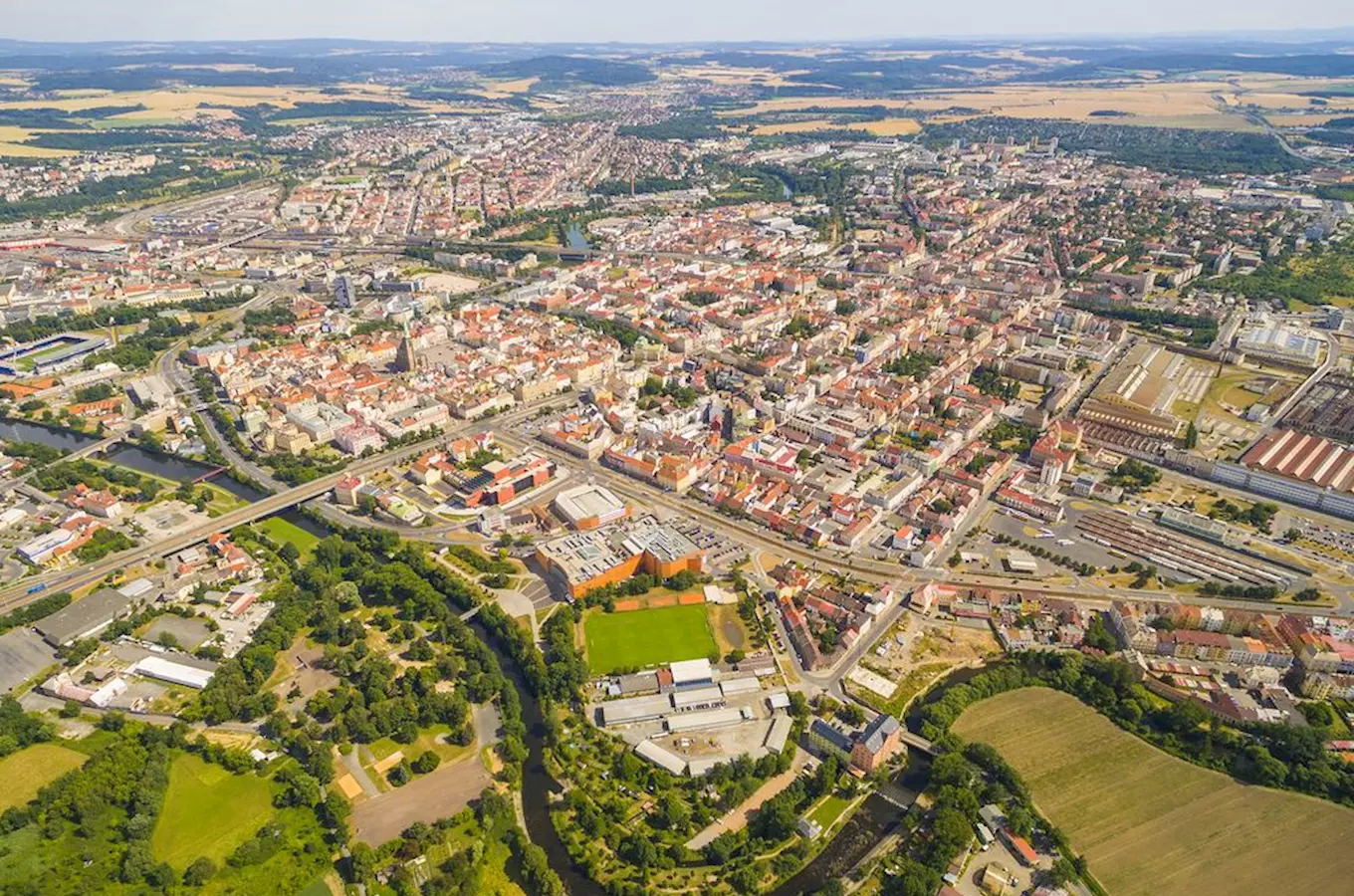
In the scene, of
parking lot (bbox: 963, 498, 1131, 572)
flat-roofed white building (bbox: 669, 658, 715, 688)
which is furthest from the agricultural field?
parking lot (bbox: 963, 498, 1131, 572)

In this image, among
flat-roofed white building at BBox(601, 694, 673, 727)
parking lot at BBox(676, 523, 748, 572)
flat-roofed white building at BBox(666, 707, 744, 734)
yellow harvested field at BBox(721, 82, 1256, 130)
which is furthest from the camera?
yellow harvested field at BBox(721, 82, 1256, 130)

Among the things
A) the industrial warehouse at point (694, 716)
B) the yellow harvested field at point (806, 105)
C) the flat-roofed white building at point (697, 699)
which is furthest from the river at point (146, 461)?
the yellow harvested field at point (806, 105)

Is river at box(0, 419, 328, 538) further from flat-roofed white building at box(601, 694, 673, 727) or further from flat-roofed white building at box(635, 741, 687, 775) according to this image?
flat-roofed white building at box(635, 741, 687, 775)

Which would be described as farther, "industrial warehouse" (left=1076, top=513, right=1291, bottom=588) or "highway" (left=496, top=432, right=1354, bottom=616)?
"industrial warehouse" (left=1076, top=513, right=1291, bottom=588)

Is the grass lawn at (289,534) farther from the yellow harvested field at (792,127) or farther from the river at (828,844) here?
the yellow harvested field at (792,127)

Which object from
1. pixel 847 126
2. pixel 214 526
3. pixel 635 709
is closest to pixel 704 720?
pixel 635 709

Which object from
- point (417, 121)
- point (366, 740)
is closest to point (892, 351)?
point (366, 740)

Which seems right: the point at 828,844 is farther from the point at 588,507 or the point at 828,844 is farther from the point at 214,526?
the point at 214,526
